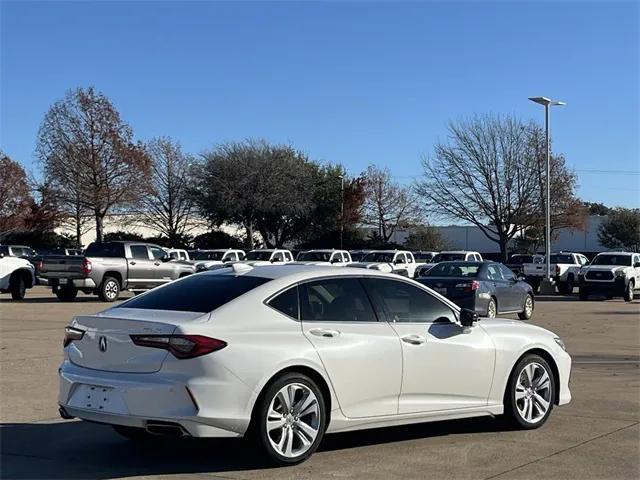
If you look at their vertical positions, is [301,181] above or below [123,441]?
above

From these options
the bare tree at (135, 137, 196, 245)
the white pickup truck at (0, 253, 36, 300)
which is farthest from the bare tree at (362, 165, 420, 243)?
the white pickup truck at (0, 253, 36, 300)

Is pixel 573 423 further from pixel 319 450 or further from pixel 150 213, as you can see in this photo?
pixel 150 213

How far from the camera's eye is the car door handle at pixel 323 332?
24.0 feet

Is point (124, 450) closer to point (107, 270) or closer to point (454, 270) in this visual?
point (454, 270)

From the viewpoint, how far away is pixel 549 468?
7043 millimetres

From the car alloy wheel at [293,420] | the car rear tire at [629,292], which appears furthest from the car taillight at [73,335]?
the car rear tire at [629,292]

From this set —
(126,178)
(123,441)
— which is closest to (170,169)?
(126,178)

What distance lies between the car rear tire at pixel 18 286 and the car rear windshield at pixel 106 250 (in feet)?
7.22

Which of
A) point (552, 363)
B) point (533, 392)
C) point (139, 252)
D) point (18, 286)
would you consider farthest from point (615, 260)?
point (533, 392)

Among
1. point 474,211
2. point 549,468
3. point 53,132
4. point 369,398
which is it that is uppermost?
point 53,132

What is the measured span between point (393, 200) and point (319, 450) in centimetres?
6042

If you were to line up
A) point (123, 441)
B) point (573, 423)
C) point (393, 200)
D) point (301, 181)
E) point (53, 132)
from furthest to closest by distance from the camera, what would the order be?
point (393, 200) → point (301, 181) → point (53, 132) → point (573, 423) → point (123, 441)

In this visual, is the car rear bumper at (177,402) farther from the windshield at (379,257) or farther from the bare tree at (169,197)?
the bare tree at (169,197)

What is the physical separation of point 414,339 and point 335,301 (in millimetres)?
803
